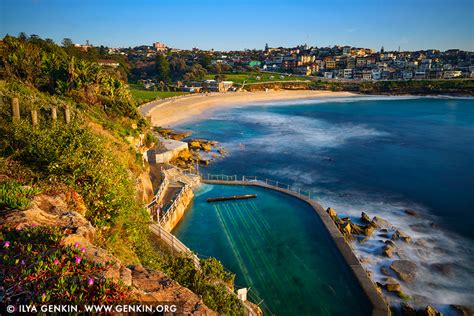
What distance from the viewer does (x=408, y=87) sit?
10238cm

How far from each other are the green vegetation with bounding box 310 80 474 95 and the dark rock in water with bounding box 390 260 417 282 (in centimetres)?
9511

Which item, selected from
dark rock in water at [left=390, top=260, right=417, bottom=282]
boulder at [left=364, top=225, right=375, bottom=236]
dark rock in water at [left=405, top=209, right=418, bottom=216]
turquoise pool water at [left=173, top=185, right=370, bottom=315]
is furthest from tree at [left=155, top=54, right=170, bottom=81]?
dark rock in water at [left=390, top=260, right=417, bottom=282]

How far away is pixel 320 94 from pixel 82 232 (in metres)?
97.5

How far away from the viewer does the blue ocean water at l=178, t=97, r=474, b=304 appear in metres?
17.1

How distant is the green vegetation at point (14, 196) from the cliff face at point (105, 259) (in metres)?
0.14

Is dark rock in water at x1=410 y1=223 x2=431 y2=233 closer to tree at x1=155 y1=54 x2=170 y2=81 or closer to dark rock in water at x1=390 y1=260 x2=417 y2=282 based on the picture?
dark rock in water at x1=390 y1=260 x2=417 y2=282

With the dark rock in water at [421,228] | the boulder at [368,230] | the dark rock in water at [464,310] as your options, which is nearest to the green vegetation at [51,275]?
the dark rock in water at [464,310]

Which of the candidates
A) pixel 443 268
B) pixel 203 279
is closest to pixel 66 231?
pixel 203 279

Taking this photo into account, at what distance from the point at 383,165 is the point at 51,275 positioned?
33.0 metres

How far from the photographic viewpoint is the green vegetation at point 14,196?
5.77 metres

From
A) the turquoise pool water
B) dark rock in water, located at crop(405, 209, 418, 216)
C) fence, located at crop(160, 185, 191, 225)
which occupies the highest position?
fence, located at crop(160, 185, 191, 225)

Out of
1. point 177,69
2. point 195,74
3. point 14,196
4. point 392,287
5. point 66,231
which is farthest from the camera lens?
point 177,69

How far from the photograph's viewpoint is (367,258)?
15812 mm

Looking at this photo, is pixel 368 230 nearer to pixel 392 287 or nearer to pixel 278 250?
pixel 392 287
